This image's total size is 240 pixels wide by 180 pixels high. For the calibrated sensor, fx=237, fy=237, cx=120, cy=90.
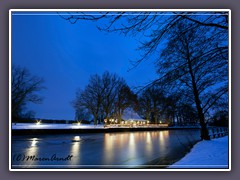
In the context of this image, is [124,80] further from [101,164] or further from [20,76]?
[20,76]

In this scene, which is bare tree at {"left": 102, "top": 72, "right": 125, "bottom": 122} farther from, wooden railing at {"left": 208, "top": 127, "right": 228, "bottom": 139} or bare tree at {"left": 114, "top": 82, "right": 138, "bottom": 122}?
wooden railing at {"left": 208, "top": 127, "right": 228, "bottom": 139}

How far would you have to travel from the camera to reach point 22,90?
4277 millimetres

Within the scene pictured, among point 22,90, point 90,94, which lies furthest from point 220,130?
point 22,90

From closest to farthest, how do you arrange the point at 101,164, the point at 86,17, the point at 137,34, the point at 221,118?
the point at 137,34 → the point at 86,17 → the point at 101,164 → the point at 221,118

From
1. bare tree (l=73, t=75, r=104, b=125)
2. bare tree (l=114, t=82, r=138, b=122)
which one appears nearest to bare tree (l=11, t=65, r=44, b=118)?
bare tree (l=73, t=75, r=104, b=125)

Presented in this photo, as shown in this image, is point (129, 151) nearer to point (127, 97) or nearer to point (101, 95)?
point (101, 95)

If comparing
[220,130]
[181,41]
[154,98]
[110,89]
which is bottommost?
[220,130]

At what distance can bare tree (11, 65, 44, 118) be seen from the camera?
13.3ft

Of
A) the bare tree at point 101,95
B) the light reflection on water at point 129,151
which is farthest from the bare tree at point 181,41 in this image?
the light reflection on water at point 129,151

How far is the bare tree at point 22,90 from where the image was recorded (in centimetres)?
406

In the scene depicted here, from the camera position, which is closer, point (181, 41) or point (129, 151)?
point (181, 41)

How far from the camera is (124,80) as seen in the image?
4297 mm
